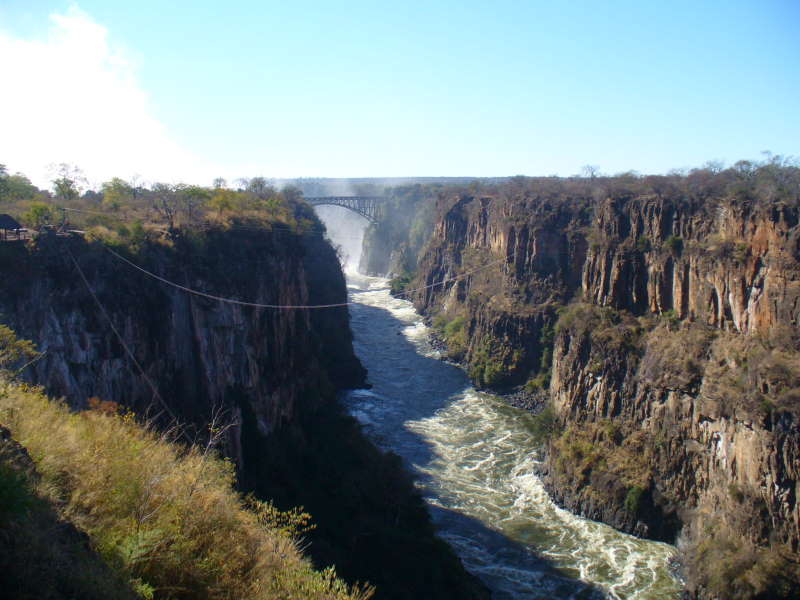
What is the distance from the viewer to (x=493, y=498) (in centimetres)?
2600

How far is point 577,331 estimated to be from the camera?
3369 centimetres

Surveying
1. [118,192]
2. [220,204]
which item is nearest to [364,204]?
[118,192]

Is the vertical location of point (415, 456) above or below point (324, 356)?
below

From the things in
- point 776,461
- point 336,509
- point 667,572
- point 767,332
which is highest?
point 767,332

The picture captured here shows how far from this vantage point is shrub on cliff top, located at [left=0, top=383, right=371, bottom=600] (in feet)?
22.3

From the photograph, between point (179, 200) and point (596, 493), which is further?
point (179, 200)

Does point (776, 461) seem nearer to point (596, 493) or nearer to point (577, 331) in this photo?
point (596, 493)

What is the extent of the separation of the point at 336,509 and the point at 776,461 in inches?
599

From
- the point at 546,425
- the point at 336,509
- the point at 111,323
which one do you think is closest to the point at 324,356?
the point at 546,425

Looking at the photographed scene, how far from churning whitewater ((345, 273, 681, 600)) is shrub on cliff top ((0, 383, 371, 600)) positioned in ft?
47.1

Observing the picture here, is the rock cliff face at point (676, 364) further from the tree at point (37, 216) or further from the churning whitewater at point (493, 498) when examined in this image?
the tree at point (37, 216)

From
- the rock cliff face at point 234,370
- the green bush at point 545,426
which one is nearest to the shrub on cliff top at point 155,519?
the rock cliff face at point 234,370

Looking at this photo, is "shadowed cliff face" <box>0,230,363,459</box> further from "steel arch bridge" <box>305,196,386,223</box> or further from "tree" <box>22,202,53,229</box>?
"steel arch bridge" <box>305,196,386,223</box>

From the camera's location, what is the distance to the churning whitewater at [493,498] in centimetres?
2061
